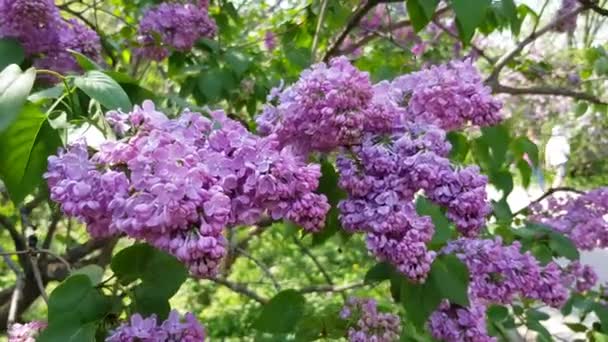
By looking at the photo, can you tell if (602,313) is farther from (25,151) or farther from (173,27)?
(25,151)

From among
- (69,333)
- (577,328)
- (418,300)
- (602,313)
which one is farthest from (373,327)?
(577,328)

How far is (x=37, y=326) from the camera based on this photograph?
1266 mm

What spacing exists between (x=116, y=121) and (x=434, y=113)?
58cm

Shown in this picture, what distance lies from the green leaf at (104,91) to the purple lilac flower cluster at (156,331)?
0.33 metres

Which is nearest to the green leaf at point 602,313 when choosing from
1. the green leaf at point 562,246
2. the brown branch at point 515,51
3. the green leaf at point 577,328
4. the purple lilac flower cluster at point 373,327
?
the green leaf at point 577,328

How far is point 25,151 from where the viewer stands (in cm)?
105

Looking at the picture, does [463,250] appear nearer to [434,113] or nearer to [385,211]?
[434,113]

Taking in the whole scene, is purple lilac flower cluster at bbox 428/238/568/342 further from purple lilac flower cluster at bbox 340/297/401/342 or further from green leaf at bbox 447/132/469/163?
green leaf at bbox 447/132/469/163

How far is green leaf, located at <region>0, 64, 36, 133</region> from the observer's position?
960 mm

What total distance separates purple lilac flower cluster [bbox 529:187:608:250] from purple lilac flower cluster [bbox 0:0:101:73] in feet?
5.22

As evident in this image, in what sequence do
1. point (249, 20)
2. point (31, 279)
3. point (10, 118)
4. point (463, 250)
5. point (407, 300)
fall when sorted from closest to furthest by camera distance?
point (10, 118), point (407, 300), point (463, 250), point (31, 279), point (249, 20)

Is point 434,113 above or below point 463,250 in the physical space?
above

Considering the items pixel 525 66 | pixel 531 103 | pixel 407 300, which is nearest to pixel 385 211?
pixel 407 300

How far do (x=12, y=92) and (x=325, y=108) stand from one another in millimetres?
450
